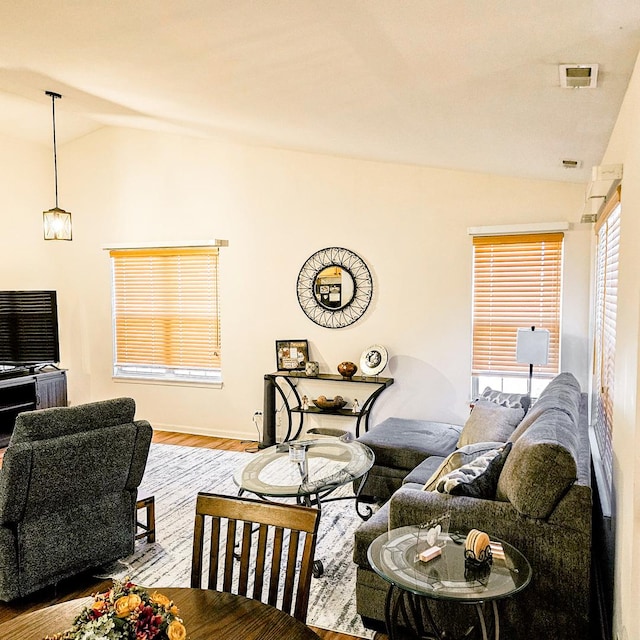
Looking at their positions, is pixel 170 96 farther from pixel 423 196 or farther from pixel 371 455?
pixel 371 455

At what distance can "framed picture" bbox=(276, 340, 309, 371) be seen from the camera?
222 inches

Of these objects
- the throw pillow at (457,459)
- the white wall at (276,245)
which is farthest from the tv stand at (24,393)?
the throw pillow at (457,459)

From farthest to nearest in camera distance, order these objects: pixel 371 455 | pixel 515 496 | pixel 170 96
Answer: pixel 170 96, pixel 371 455, pixel 515 496

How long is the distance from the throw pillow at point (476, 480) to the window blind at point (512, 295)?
2389 millimetres

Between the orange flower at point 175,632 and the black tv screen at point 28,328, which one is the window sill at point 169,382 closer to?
the black tv screen at point 28,328

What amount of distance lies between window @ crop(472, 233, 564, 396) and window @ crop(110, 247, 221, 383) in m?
2.74

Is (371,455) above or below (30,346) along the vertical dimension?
below

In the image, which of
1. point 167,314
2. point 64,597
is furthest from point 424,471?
point 167,314

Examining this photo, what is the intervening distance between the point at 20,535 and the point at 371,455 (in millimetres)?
1967

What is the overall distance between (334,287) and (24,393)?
360 cm

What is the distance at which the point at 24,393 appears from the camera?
6.21 metres

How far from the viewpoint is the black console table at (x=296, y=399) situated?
207 inches

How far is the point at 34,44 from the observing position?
3215mm

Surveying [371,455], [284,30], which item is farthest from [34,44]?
[371,455]
